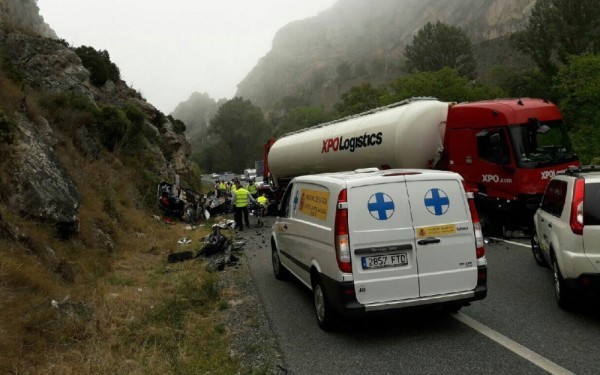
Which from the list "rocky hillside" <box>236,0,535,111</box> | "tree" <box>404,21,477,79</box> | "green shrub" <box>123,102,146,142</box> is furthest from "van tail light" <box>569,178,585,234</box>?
"rocky hillside" <box>236,0,535,111</box>

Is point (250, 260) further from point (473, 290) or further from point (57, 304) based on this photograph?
point (473, 290)

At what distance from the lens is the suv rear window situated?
218 inches

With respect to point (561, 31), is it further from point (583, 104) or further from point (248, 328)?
point (248, 328)

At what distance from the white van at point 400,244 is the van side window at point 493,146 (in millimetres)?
6121

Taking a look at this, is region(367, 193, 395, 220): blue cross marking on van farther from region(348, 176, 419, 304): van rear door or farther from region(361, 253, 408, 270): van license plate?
region(361, 253, 408, 270): van license plate

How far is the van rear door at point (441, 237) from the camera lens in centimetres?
541

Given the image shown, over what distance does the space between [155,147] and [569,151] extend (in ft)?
68.8

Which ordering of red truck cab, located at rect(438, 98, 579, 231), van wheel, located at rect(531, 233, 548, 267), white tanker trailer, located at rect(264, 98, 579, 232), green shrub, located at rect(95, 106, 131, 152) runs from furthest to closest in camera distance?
1. green shrub, located at rect(95, 106, 131, 152)
2. white tanker trailer, located at rect(264, 98, 579, 232)
3. red truck cab, located at rect(438, 98, 579, 231)
4. van wheel, located at rect(531, 233, 548, 267)

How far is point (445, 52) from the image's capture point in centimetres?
6569

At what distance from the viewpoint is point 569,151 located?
37.2 ft

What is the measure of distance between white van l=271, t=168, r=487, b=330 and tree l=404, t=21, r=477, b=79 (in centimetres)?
6273

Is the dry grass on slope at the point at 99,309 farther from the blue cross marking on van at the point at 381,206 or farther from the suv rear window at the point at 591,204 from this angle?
the suv rear window at the point at 591,204

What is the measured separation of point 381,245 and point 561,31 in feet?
147

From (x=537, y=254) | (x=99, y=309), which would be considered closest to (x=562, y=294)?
(x=537, y=254)
